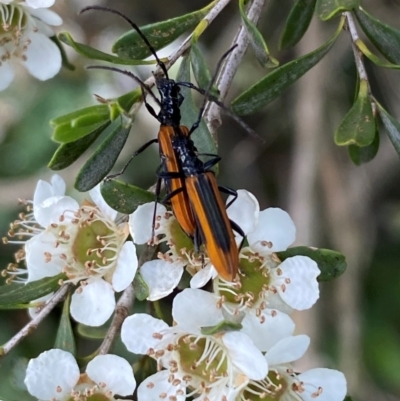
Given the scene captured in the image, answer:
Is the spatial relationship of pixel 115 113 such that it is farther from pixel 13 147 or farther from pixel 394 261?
pixel 394 261

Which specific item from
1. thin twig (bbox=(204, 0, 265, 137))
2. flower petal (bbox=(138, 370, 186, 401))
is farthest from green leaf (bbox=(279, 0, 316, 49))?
flower petal (bbox=(138, 370, 186, 401))

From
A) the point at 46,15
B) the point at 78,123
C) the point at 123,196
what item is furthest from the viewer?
the point at 46,15

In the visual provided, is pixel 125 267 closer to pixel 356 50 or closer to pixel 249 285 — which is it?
pixel 249 285

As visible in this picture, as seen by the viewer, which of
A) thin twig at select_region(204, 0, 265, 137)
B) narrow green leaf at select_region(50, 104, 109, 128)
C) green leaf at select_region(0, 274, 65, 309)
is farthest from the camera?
thin twig at select_region(204, 0, 265, 137)

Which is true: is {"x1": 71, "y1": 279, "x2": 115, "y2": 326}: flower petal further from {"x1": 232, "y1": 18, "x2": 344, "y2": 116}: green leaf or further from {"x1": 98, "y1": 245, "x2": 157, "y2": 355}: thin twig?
{"x1": 232, "y1": 18, "x2": 344, "y2": 116}: green leaf

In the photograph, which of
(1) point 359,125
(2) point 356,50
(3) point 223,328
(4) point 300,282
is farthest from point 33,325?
(2) point 356,50

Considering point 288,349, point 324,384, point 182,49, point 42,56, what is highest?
point 42,56
